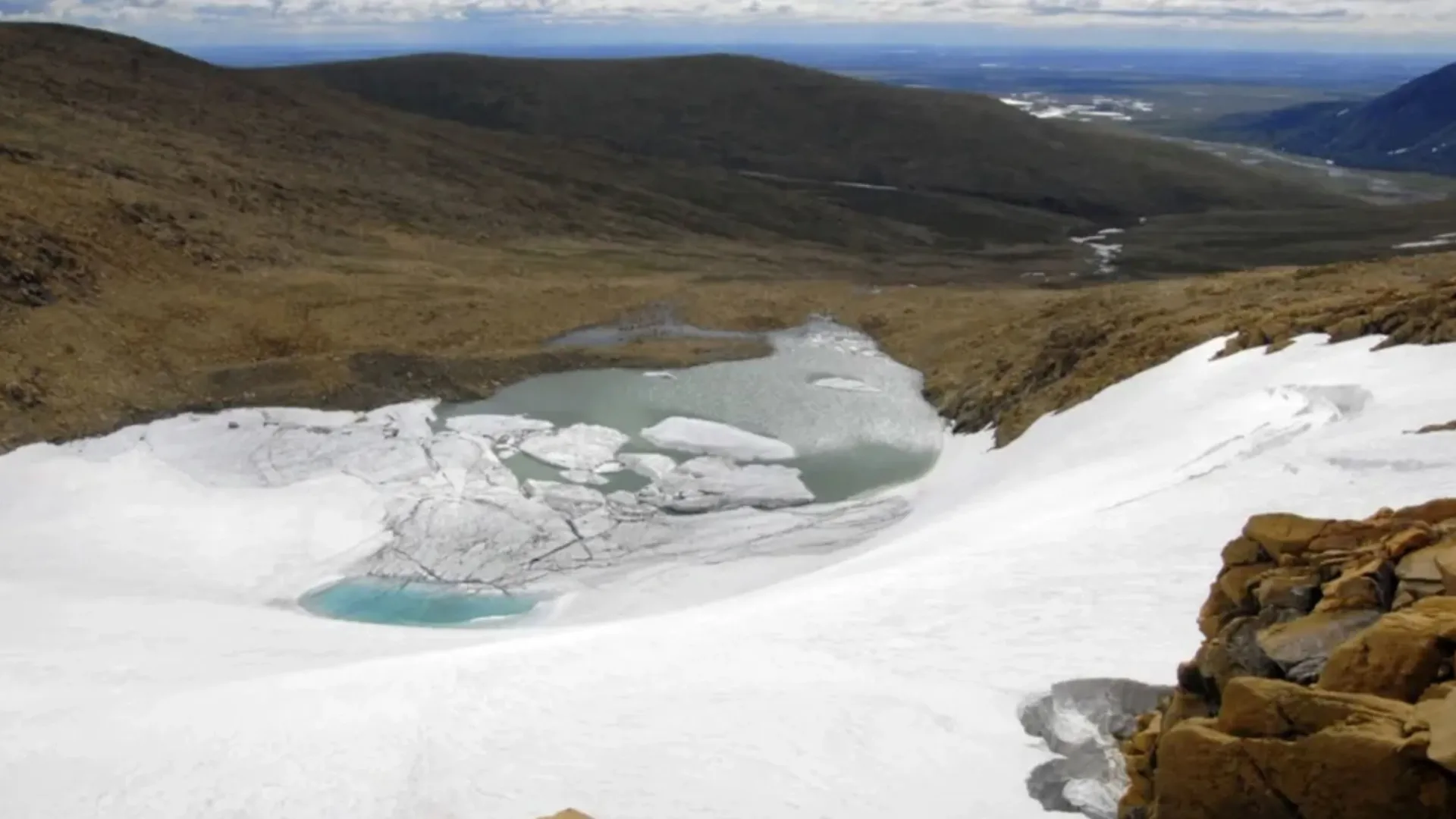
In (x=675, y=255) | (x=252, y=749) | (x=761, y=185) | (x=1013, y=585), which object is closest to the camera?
(x=252, y=749)

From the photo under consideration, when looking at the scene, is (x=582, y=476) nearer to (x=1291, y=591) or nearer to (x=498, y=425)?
(x=498, y=425)

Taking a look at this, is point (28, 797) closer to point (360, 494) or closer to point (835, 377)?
point (360, 494)

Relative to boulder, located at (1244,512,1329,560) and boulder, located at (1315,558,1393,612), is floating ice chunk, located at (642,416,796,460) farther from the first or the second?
boulder, located at (1315,558,1393,612)

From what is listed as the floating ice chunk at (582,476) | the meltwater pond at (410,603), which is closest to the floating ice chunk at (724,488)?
the floating ice chunk at (582,476)

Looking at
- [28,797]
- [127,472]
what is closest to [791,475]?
[127,472]

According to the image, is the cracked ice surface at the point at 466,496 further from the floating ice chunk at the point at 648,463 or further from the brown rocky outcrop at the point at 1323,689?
the brown rocky outcrop at the point at 1323,689

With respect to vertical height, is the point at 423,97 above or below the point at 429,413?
above
